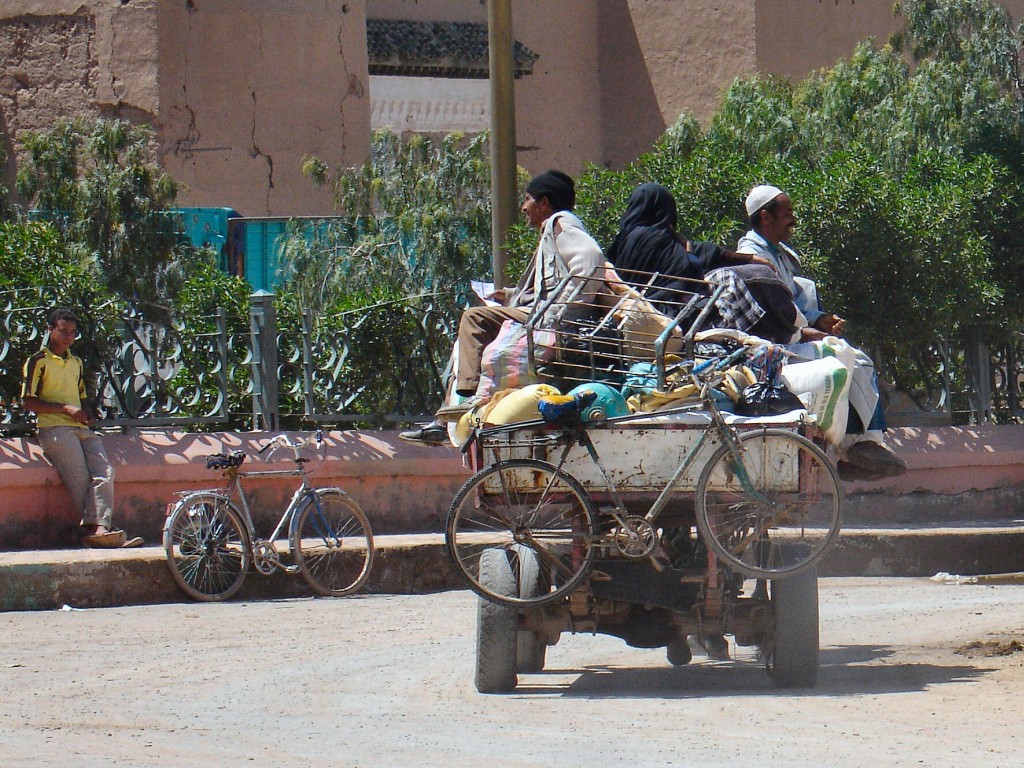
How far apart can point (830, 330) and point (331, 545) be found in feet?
14.5

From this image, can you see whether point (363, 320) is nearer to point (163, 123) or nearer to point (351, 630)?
point (351, 630)

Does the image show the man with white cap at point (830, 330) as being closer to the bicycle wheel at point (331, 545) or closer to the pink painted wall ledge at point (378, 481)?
the bicycle wheel at point (331, 545)

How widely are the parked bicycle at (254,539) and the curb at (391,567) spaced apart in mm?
167

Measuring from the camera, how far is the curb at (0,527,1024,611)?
9891mm

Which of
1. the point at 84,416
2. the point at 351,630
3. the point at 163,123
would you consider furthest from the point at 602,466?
the point at 163,123

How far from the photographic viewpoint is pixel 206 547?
1024 cm

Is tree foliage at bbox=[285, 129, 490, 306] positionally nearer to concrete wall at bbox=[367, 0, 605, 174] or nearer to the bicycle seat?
concrete wall at bbox=[367, 0, 605, 174]

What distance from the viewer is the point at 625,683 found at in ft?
23.2

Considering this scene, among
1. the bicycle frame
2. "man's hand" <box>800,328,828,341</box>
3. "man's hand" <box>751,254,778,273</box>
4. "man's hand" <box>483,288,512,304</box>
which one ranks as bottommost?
the bicycle frame

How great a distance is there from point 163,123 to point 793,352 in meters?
17.0

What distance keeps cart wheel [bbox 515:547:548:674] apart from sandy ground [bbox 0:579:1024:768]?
66 mm

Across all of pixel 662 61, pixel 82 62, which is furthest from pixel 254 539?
pixel 662 61

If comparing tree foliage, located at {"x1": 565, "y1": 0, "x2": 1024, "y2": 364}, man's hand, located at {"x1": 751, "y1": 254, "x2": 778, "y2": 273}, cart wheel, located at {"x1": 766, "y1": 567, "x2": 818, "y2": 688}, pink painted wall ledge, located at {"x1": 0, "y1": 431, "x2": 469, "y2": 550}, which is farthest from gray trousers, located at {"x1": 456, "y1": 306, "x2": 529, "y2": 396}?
tree foliage, located at {"x1": 565, "y1": 0, "x2": 1024, "y2": 364}

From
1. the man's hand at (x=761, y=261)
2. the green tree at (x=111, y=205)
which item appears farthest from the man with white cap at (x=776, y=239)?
the green tree at (x=111, y=205)
